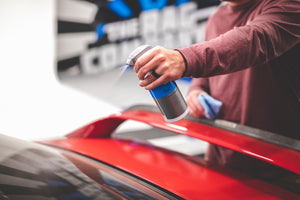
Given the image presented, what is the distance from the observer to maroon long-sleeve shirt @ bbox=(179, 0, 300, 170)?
2.18 ft

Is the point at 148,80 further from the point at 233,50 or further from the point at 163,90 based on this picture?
the point at 233,50

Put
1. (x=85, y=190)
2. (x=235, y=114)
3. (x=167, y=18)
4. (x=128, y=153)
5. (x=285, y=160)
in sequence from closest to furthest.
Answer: (x=85, y=190) → (x=285, y=160) → (x=128, y=153) → (x=235, y=114) → (x=167, y=18)

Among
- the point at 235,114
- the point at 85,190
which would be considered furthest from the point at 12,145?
the point at 235,114

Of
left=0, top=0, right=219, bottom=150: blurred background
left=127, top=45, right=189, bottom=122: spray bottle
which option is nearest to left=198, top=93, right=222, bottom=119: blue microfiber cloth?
left=127, top=45, right=189, bottom=122: spray bottle

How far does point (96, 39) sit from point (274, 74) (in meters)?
2.56

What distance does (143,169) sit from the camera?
79 cm

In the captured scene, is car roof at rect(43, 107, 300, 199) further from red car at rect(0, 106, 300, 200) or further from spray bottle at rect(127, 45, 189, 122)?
spray bottle at rect(127, 45, 189, 122)

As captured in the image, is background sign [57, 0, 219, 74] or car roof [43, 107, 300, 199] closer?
car roof [43, 107, 300, 199]

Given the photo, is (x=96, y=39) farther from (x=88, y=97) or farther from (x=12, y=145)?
(x=12, y=145)

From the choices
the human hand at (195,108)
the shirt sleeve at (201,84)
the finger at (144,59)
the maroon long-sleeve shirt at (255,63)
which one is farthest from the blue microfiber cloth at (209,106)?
the finger at (144,59)

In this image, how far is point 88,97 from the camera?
10.4 ft

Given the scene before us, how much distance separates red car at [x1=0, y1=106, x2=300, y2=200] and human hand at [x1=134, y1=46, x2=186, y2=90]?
28cm

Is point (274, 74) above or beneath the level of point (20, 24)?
beneath

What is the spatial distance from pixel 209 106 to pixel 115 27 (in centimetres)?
244
